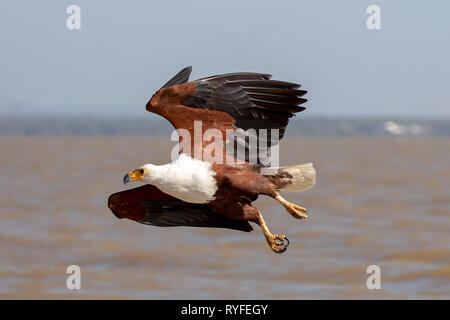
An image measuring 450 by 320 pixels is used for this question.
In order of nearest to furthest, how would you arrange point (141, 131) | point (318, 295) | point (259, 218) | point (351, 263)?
point (259, 218), point (318, 295), point (351, 263), point (141, 131)

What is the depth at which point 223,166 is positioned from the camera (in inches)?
390

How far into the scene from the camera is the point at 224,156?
10.1m

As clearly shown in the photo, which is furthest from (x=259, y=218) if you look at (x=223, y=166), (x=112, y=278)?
(x=112, y=278)

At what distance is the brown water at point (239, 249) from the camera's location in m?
22.8

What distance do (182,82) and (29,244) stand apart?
18176 millimetres

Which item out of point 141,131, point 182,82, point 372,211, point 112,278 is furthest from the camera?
point 141,131

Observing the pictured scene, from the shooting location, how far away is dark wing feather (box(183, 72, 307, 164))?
393 inches

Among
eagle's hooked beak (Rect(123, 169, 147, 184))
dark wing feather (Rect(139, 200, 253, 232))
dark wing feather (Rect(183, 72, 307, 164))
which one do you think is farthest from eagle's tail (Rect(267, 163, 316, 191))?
eagle's hooked beak (Rect(123, 169, 147, 184))

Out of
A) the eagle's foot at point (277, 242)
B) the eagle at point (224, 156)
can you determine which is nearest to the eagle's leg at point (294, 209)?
the eagle at point (224, 156)

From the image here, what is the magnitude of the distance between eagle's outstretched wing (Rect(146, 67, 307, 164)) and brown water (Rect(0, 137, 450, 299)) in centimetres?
1200

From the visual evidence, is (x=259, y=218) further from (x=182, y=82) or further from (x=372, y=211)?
(x=372, y=211)

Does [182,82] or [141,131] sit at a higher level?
[141,131]

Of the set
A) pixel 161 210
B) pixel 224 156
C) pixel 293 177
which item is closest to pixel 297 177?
pixel 293 177

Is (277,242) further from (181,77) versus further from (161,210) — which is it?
(181,77)
